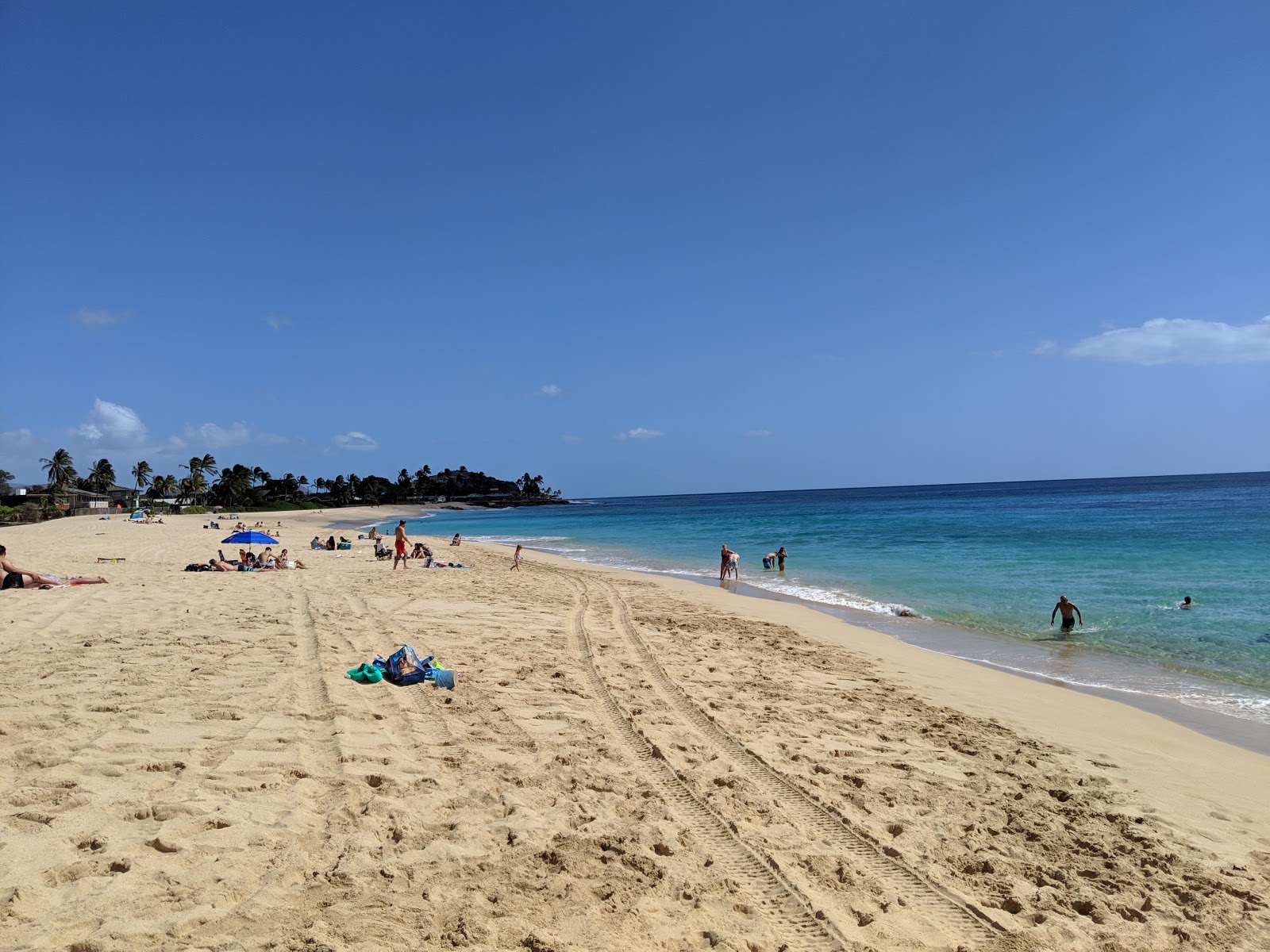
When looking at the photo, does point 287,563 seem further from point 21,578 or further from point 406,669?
point 406,669

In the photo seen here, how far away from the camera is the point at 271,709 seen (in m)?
6.07

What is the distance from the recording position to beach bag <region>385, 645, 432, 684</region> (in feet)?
23.6

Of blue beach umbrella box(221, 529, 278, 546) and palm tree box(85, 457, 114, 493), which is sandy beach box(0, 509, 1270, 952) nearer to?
blue beach umbrella box(221, 529, 278, 546)

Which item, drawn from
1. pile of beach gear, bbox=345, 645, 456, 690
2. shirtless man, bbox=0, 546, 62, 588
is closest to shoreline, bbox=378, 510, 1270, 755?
pile of beach gear, bbox=345, 645, 456, 690

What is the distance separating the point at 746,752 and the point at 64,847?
4525mm

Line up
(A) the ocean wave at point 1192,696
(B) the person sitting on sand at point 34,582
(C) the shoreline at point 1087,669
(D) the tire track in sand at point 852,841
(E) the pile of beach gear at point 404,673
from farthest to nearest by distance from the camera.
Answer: (B) the person sitting on sand at point 34,582 < (A) the ocean wave at point 1192,696 < (C) the shoreline at point 1087,669 < (E) the pile of beach gear at point 404,673 < (D) the tire track in sand at point 852,841

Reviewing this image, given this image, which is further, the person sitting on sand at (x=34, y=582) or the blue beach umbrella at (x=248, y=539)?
the blue beach umbrella at (x=248, y=539)

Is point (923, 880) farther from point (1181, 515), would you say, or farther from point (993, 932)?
point (1181, 515)

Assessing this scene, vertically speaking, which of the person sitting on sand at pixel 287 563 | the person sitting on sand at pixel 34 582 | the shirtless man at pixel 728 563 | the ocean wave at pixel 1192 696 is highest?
the person sitting on sand at pixel 34 582

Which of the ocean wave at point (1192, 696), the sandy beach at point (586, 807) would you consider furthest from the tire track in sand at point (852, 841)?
the ocean wave at point (1192, 696)

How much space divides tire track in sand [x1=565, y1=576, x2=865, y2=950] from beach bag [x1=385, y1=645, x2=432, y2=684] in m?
2.19

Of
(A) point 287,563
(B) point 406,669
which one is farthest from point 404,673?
(A) point 287,563

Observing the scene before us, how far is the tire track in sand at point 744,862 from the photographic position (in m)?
3.45

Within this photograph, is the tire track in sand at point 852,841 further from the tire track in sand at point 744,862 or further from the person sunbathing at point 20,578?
the person sunbathing at point 20,578
